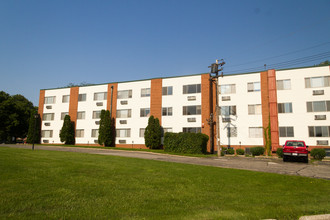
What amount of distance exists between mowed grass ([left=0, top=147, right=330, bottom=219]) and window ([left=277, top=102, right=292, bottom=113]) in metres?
22.2

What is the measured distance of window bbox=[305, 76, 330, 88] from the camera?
27281mm

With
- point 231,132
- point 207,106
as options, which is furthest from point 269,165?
point 207,106

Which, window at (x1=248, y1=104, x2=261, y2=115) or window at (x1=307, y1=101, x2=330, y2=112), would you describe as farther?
window at (x1=248, y1=104, x2=261, y2=115)

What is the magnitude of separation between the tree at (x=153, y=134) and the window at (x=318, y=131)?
19.0 m

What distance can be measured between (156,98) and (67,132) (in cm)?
1586

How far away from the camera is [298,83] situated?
28391 mm

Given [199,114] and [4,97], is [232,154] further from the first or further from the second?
[4,97]

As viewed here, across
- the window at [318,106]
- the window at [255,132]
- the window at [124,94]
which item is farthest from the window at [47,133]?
the window at [318,106]

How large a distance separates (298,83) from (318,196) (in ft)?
83.8

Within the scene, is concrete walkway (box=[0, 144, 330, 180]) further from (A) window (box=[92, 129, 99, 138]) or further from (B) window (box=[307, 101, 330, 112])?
(A) window (box=[92, 129, 99, 138])

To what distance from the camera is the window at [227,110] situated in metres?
31.1

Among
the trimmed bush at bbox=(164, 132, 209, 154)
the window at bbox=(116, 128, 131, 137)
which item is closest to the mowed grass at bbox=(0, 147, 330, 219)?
the trimmed bush at bbox=(164, 132, 209, 154)

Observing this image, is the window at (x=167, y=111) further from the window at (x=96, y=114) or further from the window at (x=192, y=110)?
the window at (x=96, y=114)

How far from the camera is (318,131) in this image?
2673 centimetres
